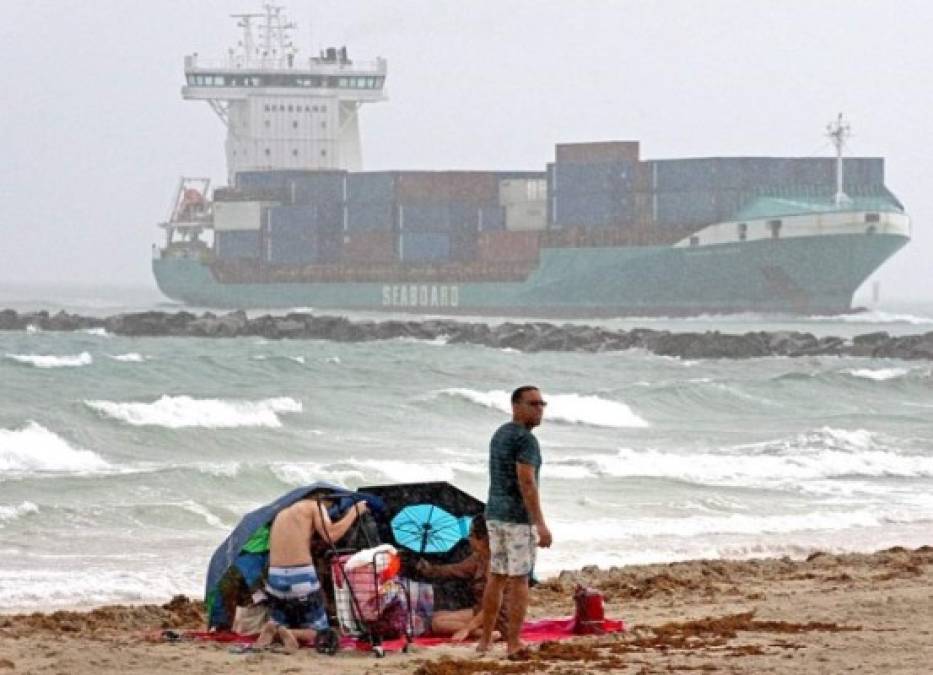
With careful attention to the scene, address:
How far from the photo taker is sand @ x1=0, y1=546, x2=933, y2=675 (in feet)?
23.2

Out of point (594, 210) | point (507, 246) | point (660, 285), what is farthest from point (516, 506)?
point (507, 246)

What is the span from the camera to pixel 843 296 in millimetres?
75125

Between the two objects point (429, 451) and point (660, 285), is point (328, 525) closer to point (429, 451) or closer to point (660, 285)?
point (429, 451)

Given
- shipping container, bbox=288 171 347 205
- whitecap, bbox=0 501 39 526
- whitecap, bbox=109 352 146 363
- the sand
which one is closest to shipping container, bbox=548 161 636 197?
shipping container, bbox=288 171 347 205

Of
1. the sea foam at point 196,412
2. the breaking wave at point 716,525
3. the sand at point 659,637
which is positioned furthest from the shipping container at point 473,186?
the sand at point 659,637

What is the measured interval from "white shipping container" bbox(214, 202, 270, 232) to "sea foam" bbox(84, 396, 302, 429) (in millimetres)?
56726

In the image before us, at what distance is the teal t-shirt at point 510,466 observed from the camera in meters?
7.19

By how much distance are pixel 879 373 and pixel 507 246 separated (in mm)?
40476

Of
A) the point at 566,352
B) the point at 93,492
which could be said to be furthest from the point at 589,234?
the point at 93,492

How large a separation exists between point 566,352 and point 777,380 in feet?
48.6

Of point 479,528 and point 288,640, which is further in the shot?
point 479,528

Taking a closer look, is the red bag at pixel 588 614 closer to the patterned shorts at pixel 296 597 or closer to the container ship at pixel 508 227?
the patterned shorts at pixel 296 597

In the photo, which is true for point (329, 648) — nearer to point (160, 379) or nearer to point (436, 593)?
point (436, 593)

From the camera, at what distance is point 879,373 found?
3938 centimetres
